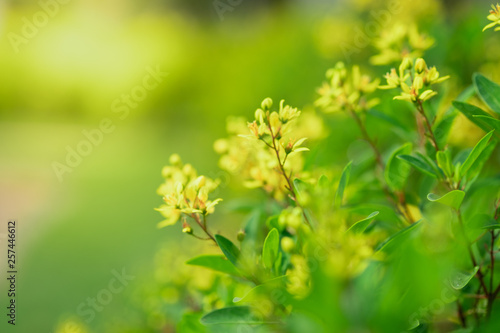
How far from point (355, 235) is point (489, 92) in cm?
36

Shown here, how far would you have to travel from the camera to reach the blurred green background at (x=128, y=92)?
97.2 inches

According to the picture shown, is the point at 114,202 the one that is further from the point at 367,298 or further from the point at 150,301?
the point at 367,298

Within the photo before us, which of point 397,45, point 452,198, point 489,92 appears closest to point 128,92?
point 397,45

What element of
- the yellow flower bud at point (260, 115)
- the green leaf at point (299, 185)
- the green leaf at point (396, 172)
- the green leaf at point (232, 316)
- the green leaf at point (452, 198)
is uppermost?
the yellow flower bud at point (260, 115)

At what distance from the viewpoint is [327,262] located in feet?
1.47

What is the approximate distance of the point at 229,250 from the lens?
714 millimetres

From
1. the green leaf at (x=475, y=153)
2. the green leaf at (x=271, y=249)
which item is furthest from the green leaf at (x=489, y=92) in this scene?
the green leaf at (x=271, y=249)

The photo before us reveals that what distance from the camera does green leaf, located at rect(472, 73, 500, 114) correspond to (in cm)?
78

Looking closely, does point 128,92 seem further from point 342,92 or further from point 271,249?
point 271,249

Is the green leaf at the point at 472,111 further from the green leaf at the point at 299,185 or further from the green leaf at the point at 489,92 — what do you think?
the green leaf at the point at 299,185

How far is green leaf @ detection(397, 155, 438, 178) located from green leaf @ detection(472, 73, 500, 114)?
0.15m

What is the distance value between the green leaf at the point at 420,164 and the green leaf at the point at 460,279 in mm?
154

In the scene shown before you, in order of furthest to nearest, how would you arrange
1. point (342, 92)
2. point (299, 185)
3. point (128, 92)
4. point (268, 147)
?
point (128, 92) → point (342, 92) → point (268, 147) → point (299, 185)

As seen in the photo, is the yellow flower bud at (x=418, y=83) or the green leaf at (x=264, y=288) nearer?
the green leaf at (x=264, y=288)
